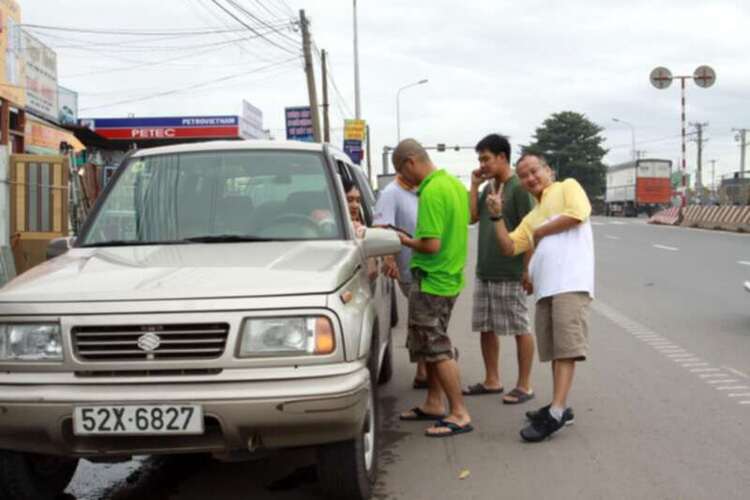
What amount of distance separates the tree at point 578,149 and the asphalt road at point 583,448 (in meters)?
80.0

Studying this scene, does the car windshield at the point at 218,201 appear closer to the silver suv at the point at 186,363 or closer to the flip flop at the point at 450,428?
the silver suv at the point at 186,363

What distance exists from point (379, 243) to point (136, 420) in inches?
63.2

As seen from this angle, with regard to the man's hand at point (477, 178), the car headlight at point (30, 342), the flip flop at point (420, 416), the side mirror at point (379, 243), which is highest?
the man's hand at point (477, 178)

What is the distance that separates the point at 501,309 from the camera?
5.78 meters

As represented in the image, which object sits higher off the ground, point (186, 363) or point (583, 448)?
point (186, 363)

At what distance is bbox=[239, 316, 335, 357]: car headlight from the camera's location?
3293 millimetres

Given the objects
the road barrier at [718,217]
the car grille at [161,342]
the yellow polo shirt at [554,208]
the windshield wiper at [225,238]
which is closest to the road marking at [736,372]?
the yellow polo shirt at [554,208]

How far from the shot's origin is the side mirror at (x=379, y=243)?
168 inches

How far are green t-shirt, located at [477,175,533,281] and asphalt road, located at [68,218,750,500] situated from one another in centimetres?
92

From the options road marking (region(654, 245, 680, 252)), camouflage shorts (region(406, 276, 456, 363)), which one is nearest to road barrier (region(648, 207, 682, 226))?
road marking (region(654, 245, 680, 252))

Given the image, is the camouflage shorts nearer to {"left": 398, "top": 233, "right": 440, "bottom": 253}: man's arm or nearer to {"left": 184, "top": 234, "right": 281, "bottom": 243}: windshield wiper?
{"left": 398, "top": 233, "right": 440, "bottom": 253}: man's arm

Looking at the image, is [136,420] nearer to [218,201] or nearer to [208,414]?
[208,414]

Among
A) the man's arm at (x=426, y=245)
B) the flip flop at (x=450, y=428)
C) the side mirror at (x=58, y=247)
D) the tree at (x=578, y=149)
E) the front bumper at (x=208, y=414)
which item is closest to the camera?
the front bumper at (x=208, y=414)

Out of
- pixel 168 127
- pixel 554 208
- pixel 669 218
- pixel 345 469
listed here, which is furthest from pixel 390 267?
pixel 669 218
